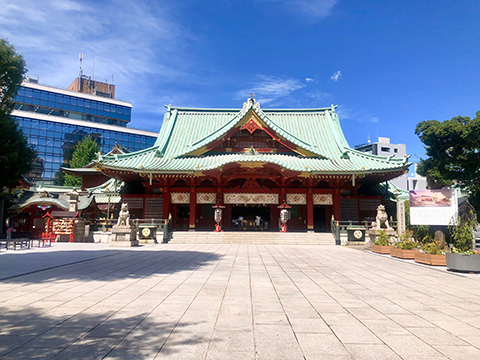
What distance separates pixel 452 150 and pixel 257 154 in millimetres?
16421

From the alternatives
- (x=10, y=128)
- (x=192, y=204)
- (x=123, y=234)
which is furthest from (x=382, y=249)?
(x=10, y=128)

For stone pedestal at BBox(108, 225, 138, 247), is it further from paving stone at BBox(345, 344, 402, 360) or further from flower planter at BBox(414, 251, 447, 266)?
paving stone at BBox(345, 344, 402, 360)

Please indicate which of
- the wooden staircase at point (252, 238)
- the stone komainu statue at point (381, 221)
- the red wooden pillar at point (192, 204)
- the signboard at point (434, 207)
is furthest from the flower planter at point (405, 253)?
the red wooden pillar at point (192, 204)

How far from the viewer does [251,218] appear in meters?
30.8

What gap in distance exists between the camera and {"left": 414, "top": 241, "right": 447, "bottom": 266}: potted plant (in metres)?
13.1

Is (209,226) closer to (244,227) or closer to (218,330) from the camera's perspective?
(244,227)

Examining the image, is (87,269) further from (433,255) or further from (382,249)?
(382,249)

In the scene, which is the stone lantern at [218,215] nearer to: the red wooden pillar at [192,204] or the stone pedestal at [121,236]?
the red wooden pillar at [192,204]

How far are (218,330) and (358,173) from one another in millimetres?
22619

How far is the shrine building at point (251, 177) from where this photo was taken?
2606 cm

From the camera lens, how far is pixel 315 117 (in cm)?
3600

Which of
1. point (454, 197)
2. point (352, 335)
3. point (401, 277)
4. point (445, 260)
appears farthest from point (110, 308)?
point (454, 197)

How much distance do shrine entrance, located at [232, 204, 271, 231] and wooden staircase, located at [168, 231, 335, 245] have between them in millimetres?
4631

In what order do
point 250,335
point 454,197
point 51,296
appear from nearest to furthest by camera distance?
point 250,335
point 51,296
point 454,197
